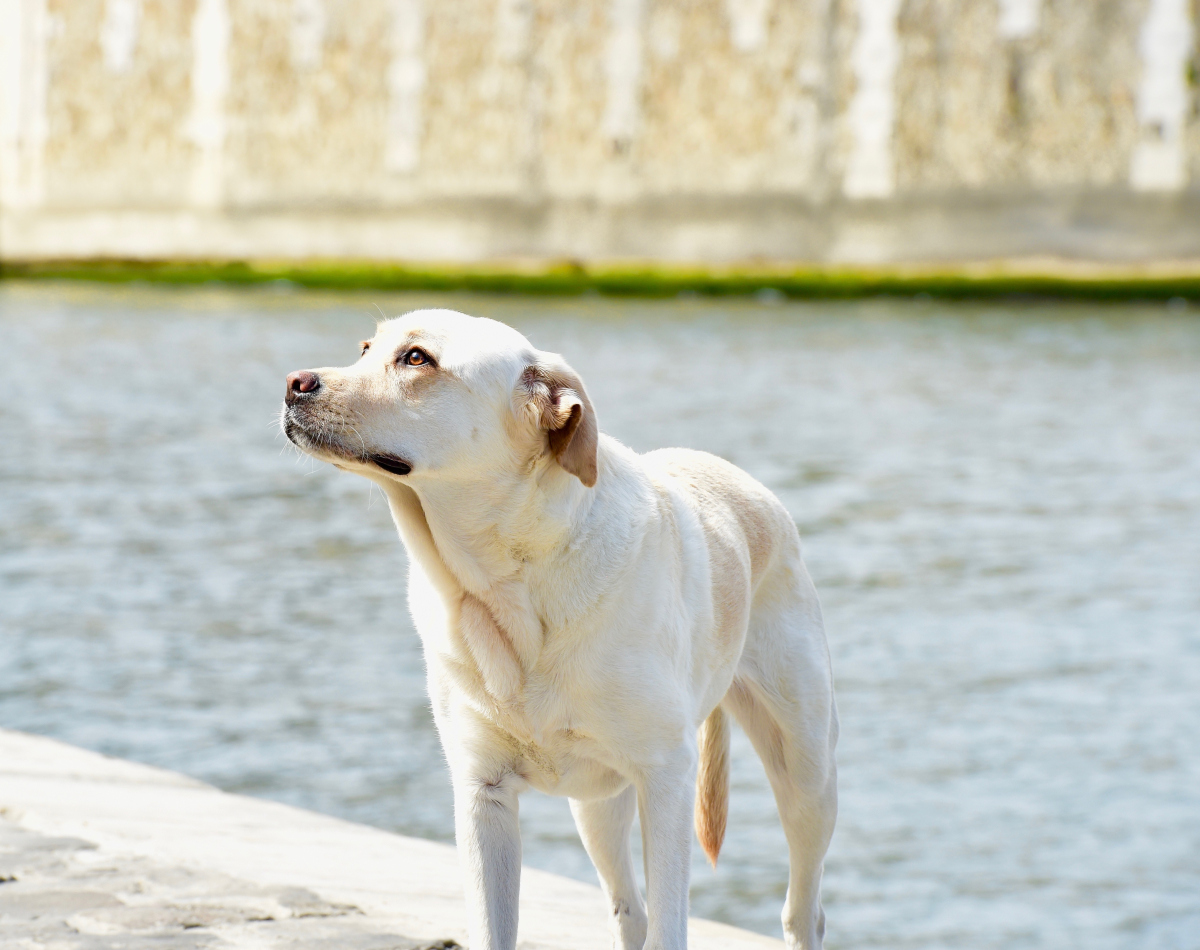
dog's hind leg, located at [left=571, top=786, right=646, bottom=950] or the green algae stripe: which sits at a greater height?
dog's hind leg, located at [left=571, top=786, right=646, bottom=950]

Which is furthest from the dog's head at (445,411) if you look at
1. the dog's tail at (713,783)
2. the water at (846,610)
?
the water at (846,610)

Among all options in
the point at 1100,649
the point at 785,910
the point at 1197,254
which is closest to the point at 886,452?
the point at 1100,649

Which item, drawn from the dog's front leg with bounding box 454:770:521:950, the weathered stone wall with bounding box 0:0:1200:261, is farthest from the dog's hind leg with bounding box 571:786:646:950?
the weathered stone wall with bounding box 0:0:1200:261

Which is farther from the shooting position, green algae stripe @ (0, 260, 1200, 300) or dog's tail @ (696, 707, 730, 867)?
green algae stripe @ (0, 260, 1200, 300)

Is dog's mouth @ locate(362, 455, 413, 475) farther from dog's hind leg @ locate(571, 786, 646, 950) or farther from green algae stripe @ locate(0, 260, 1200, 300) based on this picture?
green algae stripe @ locate(0, 260, 1200, 300)

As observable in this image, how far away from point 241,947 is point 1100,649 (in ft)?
16.6

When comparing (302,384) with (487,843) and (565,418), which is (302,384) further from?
(487,843)

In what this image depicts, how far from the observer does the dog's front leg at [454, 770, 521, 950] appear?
10.0ft

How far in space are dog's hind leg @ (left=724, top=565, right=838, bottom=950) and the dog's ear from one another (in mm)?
813

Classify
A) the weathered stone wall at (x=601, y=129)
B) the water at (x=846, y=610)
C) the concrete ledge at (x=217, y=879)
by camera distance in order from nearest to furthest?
the concrete ledge at (x=217, y=879), the water at (x=846, y=610), the weathered stone wall at (x=601, y=129)

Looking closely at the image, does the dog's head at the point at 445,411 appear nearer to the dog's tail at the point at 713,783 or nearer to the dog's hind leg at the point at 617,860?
the dog's hind leg at the point at 617,860

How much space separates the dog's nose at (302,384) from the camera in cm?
291

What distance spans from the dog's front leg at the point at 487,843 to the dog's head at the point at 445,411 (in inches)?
22.4

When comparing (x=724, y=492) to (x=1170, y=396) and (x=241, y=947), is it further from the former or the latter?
(x=1170, y=396)
